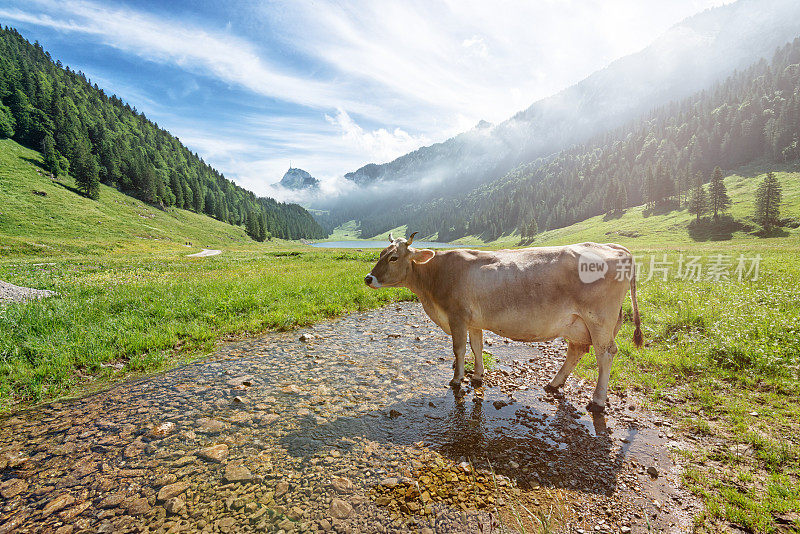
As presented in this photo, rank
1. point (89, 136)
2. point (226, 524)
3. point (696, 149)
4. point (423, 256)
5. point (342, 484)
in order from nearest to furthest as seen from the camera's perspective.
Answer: point (226, 524) < point (342, 484) < point (423, 256) < point (89, 136) < point (696, 149)

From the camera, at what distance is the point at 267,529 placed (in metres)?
3.87

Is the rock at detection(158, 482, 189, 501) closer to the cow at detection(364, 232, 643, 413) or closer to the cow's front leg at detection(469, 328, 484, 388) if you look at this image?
the cow at detection(364, 232, 643, 413)

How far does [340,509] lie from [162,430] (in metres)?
3.76

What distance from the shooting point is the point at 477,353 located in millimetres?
8016

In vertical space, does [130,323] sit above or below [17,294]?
below

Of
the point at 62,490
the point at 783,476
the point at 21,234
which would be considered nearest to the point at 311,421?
the point at 62,490

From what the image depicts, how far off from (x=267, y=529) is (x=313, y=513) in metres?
0.56

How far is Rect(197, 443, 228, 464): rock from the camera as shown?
501cm

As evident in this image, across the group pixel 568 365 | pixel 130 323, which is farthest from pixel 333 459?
pixel 130 323

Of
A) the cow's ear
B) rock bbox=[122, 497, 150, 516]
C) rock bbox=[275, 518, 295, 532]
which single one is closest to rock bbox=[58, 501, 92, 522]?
rock bbox=[122, 497, 150, 516]

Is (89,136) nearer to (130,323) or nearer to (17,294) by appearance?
(17,294)

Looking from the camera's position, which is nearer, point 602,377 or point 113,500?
point 113,500

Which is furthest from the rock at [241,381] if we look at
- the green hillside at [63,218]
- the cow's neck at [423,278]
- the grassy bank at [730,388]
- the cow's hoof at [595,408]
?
the green hillside at [63,218]

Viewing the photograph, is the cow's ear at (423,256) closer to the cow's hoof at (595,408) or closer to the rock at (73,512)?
the cow's hoof at (595,408)
